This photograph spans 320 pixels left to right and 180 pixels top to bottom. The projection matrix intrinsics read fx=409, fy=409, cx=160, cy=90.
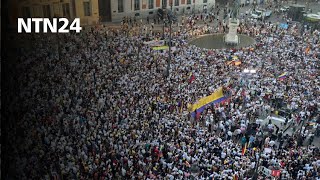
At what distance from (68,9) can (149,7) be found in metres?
10.6

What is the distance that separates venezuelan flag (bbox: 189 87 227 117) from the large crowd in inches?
15.3

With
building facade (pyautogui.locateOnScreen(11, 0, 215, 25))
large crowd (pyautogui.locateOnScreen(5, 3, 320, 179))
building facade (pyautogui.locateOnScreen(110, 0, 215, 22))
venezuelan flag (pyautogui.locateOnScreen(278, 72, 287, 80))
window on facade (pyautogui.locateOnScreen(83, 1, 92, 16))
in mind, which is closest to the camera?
large crowd (pyautogui.locateOnScreen(5, 3, 320, 179))

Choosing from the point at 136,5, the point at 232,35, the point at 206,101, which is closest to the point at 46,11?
the point at 136,5

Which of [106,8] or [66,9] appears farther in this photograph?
[106,8]

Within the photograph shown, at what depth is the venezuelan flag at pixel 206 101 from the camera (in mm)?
25938

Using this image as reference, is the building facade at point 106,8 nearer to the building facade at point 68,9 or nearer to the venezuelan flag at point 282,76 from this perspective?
the building facade at point 68,9

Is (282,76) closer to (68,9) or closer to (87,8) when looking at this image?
(87,8)

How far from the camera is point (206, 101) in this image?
1058 inches

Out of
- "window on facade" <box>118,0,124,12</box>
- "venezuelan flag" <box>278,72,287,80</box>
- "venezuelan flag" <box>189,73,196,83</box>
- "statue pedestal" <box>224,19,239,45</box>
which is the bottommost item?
"venezuelan flag" <box>278,72,287,80</box>

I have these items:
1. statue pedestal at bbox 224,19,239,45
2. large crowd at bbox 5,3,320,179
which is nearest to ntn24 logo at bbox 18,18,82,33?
large crowd at bbox 5,3,320,179

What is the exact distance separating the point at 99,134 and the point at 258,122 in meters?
9.82

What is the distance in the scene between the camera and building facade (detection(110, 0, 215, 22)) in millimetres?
46188

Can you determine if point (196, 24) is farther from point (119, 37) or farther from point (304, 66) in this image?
point (304, 66)

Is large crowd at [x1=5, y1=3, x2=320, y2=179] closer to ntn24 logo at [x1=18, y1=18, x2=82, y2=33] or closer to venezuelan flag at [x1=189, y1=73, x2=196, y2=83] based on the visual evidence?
venezuelan flag at [x1=189, y1=73, x2=196, y2=83]
